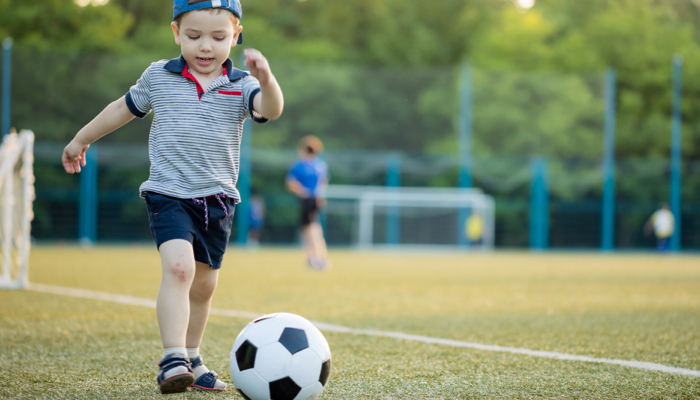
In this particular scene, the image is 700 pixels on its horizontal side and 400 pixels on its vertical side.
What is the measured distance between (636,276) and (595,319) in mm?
5393

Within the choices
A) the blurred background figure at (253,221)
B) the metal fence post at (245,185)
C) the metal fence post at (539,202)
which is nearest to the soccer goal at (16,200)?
the metal fence post at (245,185)

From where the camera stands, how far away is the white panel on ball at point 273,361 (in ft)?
7.96

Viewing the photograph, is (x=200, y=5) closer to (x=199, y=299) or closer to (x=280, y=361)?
(x=199, y=299)

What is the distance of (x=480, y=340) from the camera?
3957 millimetres

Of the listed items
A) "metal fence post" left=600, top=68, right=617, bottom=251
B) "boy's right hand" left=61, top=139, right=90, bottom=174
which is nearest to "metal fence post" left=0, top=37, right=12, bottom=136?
"metal fence post" left=600, top=68, right=617, bottom=251

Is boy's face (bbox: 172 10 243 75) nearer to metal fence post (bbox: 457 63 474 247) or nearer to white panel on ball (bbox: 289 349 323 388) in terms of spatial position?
white panel on ball (bbox: 289 349 323 388)

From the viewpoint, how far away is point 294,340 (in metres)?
2.53

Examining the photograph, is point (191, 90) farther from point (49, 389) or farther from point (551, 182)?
point (551, 182)

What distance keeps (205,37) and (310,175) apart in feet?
24.9

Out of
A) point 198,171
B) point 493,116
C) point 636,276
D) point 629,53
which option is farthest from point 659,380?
point 629,53

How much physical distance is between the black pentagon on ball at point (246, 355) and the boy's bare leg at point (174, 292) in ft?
0.66

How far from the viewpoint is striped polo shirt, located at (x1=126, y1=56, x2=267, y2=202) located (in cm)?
272

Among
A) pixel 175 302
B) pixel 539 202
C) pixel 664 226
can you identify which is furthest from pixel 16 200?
pixel 664 226

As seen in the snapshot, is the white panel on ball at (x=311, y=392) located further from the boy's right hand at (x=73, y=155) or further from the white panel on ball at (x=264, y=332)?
the boy's right hand at (x=73, y=155)
